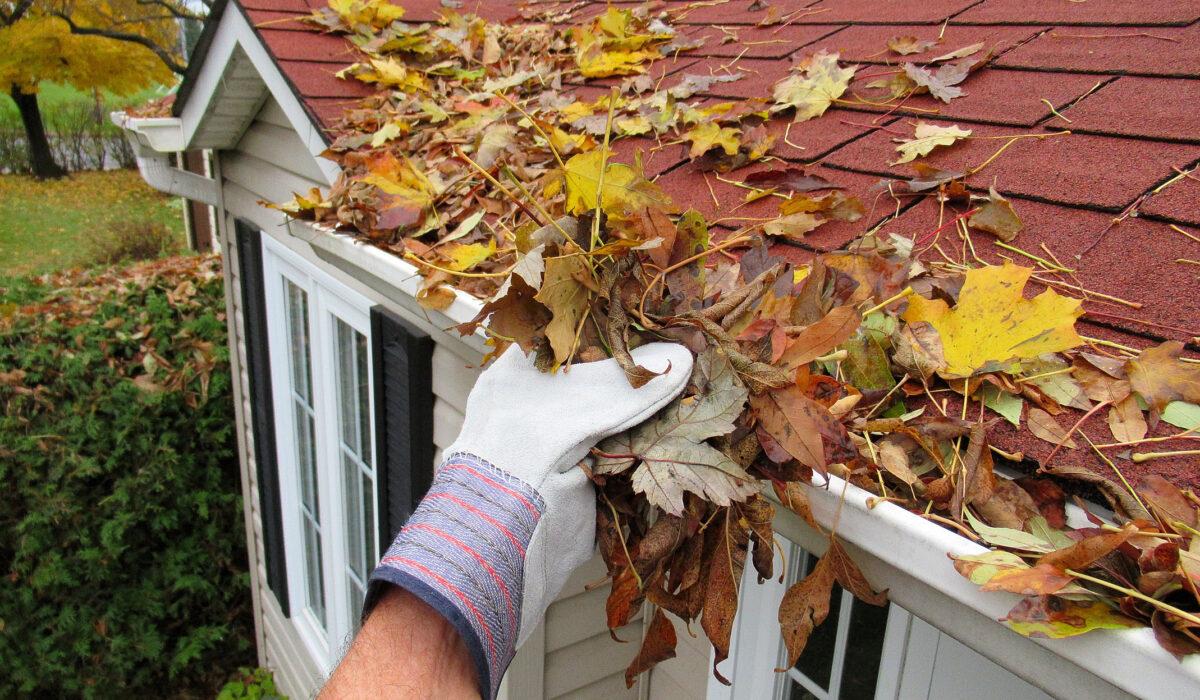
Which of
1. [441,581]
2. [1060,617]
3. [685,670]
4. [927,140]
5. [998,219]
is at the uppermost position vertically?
[927,140]

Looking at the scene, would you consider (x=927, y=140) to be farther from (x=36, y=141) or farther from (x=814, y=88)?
(x=36, y=141)

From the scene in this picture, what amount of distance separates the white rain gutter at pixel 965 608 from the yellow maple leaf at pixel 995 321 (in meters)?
0.27

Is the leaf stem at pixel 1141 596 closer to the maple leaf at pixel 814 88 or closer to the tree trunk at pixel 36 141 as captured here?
the maple leaf at pixel 814 88

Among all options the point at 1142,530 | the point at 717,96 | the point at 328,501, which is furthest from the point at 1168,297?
the point at 328,501

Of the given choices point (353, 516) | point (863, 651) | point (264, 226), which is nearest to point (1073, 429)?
point (863, 651)

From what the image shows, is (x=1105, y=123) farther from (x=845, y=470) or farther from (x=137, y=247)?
(x=137, y=247)

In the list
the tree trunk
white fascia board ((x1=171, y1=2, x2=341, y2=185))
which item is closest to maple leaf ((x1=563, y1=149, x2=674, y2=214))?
Answer: white fascia board ((x1=171, y1=2, x2=341, y2=185))

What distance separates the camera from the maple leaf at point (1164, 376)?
104 cm

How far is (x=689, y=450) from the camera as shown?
105cm

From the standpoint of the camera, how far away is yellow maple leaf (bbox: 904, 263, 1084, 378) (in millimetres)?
1119

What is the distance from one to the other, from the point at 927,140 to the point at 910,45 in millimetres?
587

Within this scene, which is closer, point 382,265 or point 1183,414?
point 1183,414

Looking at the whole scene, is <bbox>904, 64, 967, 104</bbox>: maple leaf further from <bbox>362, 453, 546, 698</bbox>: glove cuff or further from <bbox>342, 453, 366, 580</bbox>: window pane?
<bbox>342, 453, 366, 580</bbox>: window pane

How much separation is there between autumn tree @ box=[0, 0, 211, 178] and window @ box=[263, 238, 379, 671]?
10678 millimetres
